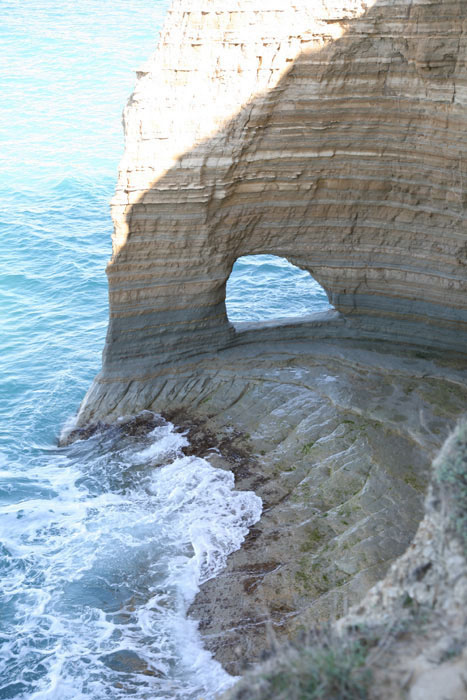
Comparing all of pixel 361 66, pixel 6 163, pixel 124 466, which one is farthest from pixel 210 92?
pixel 6 163

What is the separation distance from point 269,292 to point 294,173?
6.83 meters

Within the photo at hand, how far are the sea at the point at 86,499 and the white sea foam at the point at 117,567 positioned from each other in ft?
0.07

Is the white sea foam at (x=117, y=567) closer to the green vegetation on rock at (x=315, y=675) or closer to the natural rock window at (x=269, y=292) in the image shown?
the green vegetation on rock at (x=315, y=675)

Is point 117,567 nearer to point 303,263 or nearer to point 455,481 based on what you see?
point 455,481

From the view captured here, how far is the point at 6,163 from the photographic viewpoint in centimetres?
2462

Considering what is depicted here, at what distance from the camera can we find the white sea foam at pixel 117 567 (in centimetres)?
830

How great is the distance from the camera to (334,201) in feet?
39.3

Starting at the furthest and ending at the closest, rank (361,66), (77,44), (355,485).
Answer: (77,44)
(361,66)
(355,485)

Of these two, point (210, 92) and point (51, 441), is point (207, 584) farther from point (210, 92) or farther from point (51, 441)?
point (210, 92)

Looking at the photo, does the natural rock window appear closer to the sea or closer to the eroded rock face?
the sea

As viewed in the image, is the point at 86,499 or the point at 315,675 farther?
the point at 86,499

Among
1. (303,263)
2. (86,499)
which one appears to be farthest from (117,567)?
(303,263)

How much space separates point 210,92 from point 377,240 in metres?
3.63

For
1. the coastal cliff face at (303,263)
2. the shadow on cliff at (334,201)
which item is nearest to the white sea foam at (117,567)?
the coastal cliff face at (303,263)
